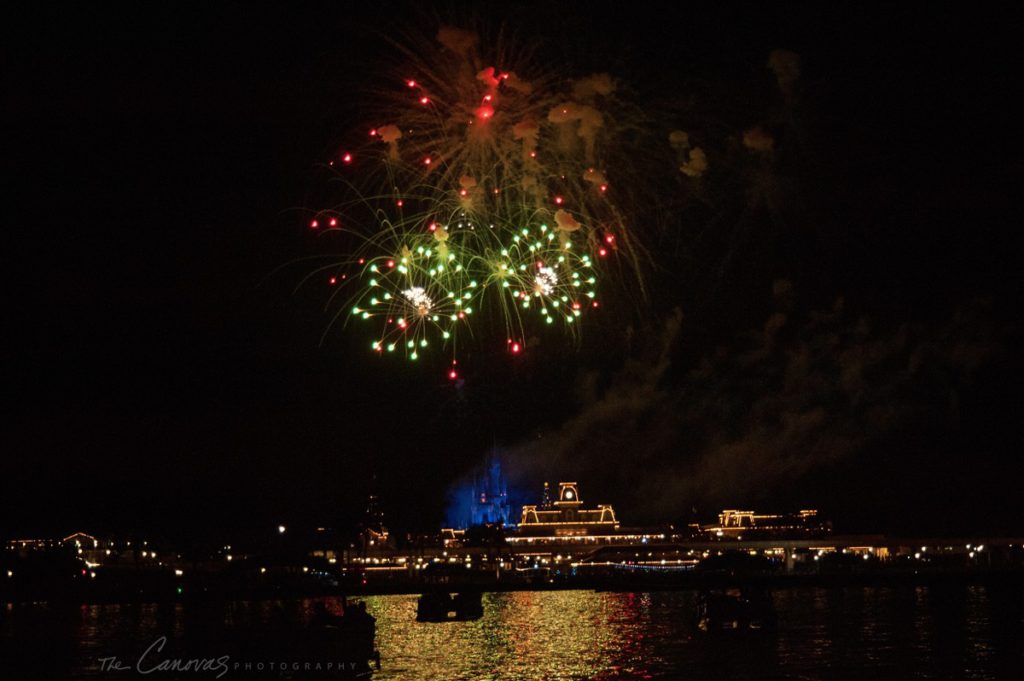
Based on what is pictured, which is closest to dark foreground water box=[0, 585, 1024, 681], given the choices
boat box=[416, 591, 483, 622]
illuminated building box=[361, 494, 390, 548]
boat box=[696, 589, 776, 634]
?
boat box=[696, 589, 776, 634]

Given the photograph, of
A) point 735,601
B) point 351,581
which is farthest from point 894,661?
point 351,581

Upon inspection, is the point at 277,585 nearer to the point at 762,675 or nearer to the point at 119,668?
the point at 119,668

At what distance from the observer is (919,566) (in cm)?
5484

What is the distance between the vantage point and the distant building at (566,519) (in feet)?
316

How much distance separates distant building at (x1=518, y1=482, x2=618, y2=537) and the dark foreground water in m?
59.5

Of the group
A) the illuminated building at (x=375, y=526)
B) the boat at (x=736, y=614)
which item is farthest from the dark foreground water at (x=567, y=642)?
the illuminated building at (x=375, y=526)

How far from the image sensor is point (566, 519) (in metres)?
98.7

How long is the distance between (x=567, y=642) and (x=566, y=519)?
7446 cm

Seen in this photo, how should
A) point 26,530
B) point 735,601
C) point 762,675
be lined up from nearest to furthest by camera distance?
point 762,675 < point 735,601 < point 26,530

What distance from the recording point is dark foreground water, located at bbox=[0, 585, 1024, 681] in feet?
62.1

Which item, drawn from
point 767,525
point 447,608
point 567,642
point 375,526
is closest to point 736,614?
point 567,642

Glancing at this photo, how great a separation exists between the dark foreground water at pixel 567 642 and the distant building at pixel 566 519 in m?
59.5

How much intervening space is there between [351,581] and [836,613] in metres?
22.1

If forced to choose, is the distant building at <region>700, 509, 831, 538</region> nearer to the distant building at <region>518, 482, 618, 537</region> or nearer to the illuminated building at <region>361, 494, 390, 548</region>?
the distant building at <region>518, 482, 618, 537</region>
